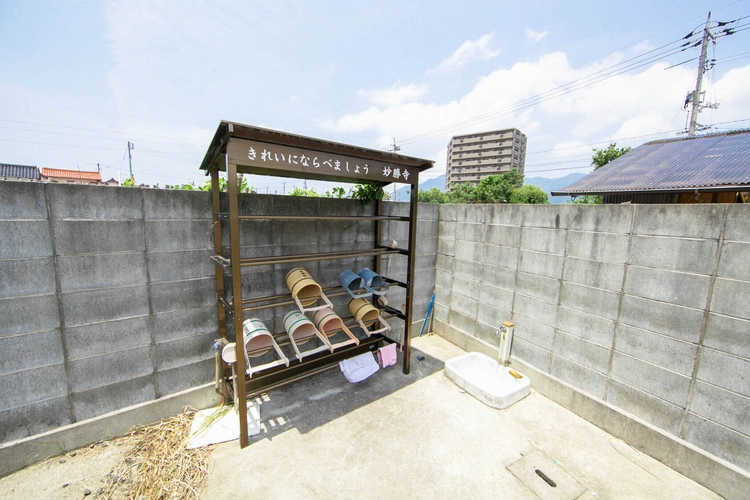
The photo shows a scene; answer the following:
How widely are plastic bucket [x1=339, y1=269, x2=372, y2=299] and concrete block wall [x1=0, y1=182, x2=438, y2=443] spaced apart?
2.74 ft

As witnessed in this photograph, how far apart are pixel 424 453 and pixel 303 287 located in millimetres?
1963

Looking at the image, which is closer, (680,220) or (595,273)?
(680,220)

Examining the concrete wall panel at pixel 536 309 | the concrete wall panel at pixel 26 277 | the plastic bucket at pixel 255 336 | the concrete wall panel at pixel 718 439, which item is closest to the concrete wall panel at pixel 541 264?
the concrete wall panel at pixel 536 309

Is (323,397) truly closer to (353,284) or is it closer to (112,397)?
(353,284)

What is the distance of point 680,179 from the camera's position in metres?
6.03

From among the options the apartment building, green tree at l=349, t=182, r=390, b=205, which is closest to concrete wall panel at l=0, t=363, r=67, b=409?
green tree at l=349, t=182, r=390, b=205

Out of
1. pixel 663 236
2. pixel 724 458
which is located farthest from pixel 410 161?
pixel 724 458

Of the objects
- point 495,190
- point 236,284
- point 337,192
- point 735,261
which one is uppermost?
point 495,190

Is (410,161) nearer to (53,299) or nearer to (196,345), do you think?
(196,345)

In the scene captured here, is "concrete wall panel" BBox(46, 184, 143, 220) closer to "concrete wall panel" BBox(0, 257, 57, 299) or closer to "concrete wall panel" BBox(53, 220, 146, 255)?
"concrete wall panel" BBox(53, 220, 146, 255)

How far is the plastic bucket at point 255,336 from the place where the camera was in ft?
9.31

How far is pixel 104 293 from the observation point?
101 inches

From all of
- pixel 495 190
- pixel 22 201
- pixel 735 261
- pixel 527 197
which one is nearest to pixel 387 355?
pixel 735 261

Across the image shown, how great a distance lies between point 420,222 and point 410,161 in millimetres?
1428
